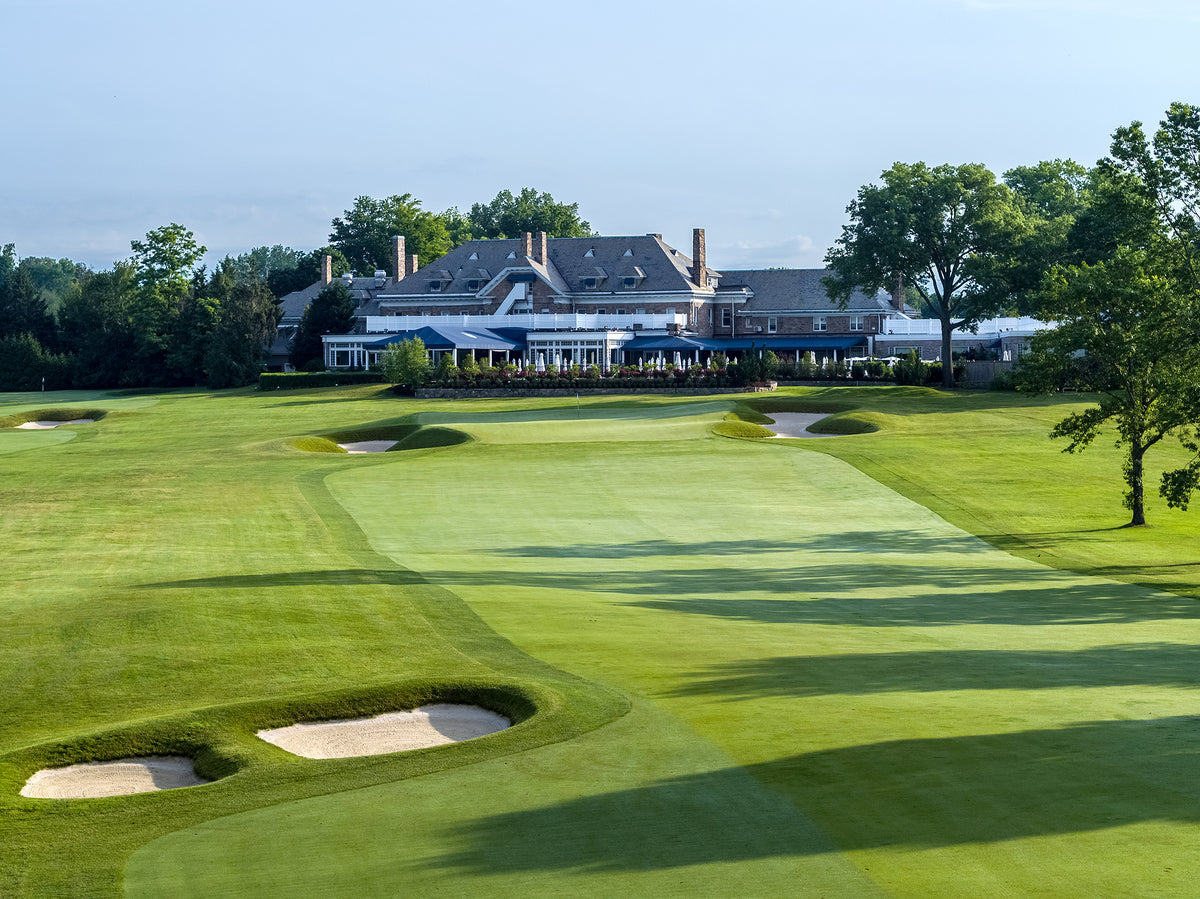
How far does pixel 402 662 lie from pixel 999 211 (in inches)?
2513

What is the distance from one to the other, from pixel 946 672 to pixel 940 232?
62.4 meters

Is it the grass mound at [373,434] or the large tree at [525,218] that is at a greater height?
the large tree at [525,218]

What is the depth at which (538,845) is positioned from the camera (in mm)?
8914

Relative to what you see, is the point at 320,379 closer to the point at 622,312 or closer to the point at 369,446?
the point at 622,312

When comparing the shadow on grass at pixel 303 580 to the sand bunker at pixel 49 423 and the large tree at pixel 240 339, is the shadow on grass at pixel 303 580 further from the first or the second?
the large tree at pixel 240 339

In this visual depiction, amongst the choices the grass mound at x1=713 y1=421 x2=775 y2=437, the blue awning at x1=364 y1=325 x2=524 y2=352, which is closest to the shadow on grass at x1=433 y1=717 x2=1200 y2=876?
the grass mound at x1=713 y1=421 x2=775 y2=437

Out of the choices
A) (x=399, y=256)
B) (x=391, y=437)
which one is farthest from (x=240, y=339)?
(x=391, y=437)

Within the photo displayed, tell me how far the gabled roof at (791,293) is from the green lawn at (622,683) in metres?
59.4

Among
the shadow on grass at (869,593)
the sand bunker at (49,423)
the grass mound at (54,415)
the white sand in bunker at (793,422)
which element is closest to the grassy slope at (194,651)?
the shadow on grass at (869,593)

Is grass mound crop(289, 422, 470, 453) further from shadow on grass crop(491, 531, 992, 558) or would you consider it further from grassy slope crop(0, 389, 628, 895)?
shadow on grass crop(491, 531, 992, 558)

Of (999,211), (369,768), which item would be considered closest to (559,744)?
(369,768)

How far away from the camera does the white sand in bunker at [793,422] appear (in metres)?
51.9

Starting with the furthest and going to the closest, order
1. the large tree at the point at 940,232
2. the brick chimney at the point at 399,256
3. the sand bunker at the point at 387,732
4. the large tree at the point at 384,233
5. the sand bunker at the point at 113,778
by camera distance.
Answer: the large tree at the point at 384,233 → the brick chimney at the point at 399,256 → the large tree at the point at 940,232 → the sand bunker at the point at 387,732 → the sand bunker at the point at 113,778

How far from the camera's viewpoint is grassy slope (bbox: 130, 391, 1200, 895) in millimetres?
8469
